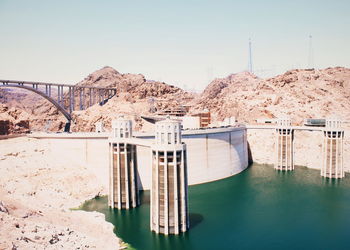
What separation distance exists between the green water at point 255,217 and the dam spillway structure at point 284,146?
36.7ft

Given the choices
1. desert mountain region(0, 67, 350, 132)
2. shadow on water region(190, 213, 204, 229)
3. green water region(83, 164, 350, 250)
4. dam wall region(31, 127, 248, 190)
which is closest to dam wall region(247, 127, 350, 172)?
green water region(83, 164, 350, 250)

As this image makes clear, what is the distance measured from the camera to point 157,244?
36938 mm

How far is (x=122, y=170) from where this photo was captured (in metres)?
48.8

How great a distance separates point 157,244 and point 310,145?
182 feet

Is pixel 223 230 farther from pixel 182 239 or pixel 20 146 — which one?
pixel 20 146

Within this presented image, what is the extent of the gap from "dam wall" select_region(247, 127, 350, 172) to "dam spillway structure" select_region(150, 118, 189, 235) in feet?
164

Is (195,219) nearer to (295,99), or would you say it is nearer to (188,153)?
(188,153)

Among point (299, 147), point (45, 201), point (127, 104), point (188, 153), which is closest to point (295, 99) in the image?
point (299, 147)

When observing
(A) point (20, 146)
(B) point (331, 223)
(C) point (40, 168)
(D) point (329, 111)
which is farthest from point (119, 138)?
(D) point (329, 111)

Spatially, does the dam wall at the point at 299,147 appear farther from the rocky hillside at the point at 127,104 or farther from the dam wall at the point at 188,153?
the rocky hillside at the point at 127,104

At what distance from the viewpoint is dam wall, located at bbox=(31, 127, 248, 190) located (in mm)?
57781

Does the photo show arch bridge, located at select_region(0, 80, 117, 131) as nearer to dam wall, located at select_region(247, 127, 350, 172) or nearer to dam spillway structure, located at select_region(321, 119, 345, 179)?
dam wall, located at select_region(247, 127, 350, 172)

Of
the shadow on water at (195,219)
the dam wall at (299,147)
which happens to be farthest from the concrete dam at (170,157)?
the shadow on water at (195,219)

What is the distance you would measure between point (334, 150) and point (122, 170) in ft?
157
